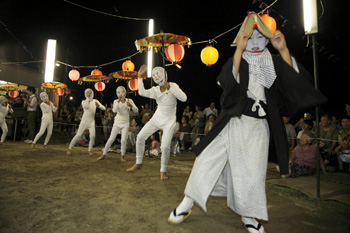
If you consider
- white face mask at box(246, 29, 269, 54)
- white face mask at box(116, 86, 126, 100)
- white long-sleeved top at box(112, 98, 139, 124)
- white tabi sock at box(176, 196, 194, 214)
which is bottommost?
white tabi sock at box(176, 196, 194, 214)

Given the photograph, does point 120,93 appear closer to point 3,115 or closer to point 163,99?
point 163,99

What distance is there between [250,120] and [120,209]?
1866 mm

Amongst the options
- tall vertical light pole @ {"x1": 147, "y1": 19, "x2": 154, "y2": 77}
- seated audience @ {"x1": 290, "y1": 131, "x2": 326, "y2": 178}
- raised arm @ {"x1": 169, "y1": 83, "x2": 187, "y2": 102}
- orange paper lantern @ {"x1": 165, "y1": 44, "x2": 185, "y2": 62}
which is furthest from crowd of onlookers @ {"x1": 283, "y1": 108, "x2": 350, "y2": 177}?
tall vertical light pole @ {"x1": 147, "y1": 19, "x2": 154, "y2": 77}

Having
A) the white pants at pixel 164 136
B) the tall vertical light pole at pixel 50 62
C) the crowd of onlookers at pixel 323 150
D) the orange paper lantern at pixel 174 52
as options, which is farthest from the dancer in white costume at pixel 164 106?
the tall vertical light pole at pixel 50 62

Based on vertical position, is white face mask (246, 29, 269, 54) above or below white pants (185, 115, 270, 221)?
above

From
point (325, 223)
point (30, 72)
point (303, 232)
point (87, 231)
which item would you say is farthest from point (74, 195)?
point (30, 72)

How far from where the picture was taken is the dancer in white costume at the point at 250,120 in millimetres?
2240

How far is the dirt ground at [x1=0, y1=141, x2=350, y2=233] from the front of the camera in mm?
2422

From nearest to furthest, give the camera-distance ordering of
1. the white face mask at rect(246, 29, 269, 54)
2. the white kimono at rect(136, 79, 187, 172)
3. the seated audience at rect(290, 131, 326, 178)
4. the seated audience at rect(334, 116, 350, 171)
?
the white face mask at rect(246, 29, 269, 54), the white kimono at rect(136, 79, 187, 172), the seated audience at rect(290, 131, 326, 178), the seated audience at rect(334, 116, 350, 171)

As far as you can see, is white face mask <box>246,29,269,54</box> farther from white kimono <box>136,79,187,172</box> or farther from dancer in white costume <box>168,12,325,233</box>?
white kimono <box>136,79,187,172</box>

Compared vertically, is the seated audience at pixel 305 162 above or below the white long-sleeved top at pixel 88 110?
below

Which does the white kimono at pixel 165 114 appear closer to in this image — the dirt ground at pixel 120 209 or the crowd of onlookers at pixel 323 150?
the dirt ground at pixel 120 209

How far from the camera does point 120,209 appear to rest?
287cm

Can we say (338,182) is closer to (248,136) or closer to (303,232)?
(303,232)
